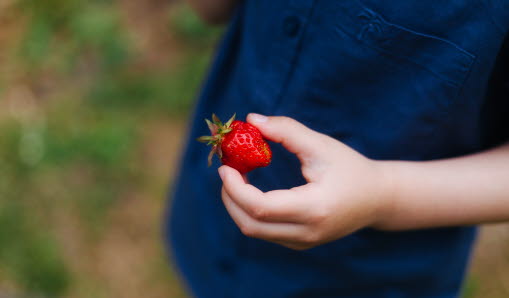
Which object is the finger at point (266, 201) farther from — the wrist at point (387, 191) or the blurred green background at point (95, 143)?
the blurred green background at point (95, 143)

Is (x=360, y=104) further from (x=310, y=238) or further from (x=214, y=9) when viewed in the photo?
(x=214, y=9)

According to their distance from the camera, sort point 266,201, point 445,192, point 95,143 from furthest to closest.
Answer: point 95,143 → point 445,192 → point 266,201

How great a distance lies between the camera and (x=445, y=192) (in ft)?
1.91

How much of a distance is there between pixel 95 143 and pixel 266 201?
1.18 meters

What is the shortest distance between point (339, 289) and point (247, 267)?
16 cm

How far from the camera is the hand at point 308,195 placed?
47 cm

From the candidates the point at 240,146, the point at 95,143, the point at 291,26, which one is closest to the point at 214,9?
the point at 291,26

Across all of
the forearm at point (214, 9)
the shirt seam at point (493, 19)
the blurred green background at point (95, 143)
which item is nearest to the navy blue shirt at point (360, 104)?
the shirt seam at point (493, 19)

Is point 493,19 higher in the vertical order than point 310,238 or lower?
higher

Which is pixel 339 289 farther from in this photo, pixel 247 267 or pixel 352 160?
pixel 352 160

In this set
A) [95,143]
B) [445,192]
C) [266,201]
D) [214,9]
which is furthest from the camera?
[95,143]

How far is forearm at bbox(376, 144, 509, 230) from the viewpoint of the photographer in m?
0.57

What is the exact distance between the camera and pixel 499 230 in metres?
1.53

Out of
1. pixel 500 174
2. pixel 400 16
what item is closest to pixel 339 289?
pixel 500 174
